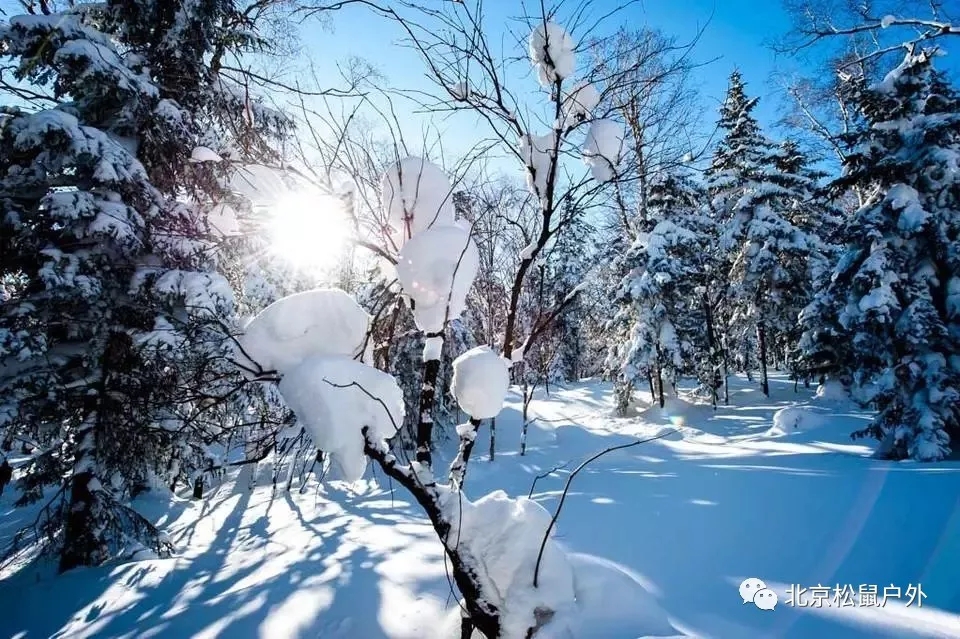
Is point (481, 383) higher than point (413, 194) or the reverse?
the reverse

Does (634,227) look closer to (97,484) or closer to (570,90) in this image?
(570,90)

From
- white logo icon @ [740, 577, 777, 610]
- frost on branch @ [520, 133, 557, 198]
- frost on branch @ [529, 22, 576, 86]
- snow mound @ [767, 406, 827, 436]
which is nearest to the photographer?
frost on branch @ [529, 22, 576, 86]

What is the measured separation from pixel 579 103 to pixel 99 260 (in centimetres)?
585

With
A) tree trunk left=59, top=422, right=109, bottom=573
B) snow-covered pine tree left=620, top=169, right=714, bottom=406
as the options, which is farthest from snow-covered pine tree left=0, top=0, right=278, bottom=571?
snow-covered pine tree left=620, top=169, right=714, bottom=406

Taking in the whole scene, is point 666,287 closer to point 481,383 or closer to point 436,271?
point 481,383

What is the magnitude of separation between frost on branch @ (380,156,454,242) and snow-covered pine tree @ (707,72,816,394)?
1645cm

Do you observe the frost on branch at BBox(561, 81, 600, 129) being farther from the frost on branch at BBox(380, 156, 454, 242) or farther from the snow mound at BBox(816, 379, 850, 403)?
the snow mound at BBox(816, 379, 850, 403)

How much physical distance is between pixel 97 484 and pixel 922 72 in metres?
15.1

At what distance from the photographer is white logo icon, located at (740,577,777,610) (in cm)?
280

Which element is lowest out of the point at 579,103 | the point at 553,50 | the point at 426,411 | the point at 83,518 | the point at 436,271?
the point at 83,518

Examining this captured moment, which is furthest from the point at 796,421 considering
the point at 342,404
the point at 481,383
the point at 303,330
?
the point at 303,330

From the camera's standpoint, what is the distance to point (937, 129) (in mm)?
7879

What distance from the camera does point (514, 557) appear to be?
2.46 meters

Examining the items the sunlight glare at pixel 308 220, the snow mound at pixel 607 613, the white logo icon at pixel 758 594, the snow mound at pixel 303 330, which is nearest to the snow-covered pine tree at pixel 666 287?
the white logo icon at pixel 758 594
